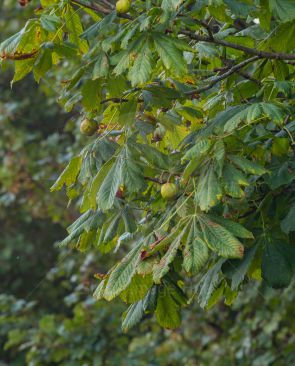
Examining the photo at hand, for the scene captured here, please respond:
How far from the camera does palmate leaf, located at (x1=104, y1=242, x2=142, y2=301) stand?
1.84m

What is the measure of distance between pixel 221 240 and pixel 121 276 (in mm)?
284

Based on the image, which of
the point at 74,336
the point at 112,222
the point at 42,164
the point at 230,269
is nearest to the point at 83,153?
the point at 112,222

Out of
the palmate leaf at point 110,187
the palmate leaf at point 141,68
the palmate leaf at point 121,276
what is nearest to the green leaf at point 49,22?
the palmate leaf at point 141,68

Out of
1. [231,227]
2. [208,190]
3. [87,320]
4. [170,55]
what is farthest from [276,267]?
[87,320]

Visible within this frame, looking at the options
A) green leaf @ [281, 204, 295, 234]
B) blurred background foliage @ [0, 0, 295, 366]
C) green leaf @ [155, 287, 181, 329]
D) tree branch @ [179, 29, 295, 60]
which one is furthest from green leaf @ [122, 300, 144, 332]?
blurred background foliage @ [0, 0, 295, 366]

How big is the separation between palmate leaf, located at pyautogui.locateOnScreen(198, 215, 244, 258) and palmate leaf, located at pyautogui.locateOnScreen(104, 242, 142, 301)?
0.22m

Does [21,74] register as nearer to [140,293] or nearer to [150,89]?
[150,89]

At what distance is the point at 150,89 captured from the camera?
203 centimetres

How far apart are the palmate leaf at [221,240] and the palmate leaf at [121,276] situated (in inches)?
8.7

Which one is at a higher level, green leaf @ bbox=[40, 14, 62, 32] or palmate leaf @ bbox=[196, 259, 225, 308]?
green leaf @ bbox=[40, 14, 62, 32]

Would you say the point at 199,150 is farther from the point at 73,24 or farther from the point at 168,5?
the point at 73,24

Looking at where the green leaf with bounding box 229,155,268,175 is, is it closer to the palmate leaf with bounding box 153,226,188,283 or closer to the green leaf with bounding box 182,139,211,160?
the green leaf with bounding box 182,139,211,160

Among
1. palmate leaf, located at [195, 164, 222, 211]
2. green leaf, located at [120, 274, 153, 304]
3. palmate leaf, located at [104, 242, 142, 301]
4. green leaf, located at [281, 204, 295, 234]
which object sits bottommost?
green leaf, located at [281, 204, 295, 234]

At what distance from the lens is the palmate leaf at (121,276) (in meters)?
1.84
